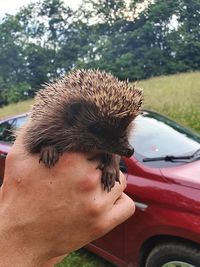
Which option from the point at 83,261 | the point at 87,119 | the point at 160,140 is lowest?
the point at 83,261

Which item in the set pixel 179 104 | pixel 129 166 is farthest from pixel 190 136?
pixel 179 104

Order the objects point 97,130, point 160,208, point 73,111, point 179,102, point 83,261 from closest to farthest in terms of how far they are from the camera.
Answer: point 97,130 → point 73,111 → point 160,208 → point 83,261 → point 179,102

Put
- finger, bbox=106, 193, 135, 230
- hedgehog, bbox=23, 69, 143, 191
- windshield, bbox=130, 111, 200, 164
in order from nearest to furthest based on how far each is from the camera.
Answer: finger, bbox=106, 193, 135, 230, hedgehog, bbox=23, 69, 143, 191, windshield, bbox=130, 111, 200, 164

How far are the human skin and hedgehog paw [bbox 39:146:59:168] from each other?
30 mm

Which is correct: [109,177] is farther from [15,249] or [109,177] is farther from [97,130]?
[15,249]

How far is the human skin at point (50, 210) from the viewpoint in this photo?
2.05 meters

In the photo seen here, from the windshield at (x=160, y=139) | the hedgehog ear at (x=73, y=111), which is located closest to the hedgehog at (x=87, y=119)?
the hedgehog ear at (x=73, y=111)

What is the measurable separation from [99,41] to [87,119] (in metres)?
49.7

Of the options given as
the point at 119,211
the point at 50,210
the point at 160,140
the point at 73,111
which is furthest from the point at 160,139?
the point at 50,210

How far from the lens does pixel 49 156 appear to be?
2510 millimetres

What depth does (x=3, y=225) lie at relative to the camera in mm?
2084

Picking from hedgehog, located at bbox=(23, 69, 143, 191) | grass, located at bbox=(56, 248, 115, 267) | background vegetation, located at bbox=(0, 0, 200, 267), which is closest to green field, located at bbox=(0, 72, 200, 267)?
grass, located at bbox=(56, 248, 115, 267)

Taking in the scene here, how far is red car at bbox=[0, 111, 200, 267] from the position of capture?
409cm

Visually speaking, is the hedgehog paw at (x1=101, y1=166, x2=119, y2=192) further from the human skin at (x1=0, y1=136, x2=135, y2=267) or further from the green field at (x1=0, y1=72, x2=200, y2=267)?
the green field at (x1=0, y1=72, x2=200, y2=267)
